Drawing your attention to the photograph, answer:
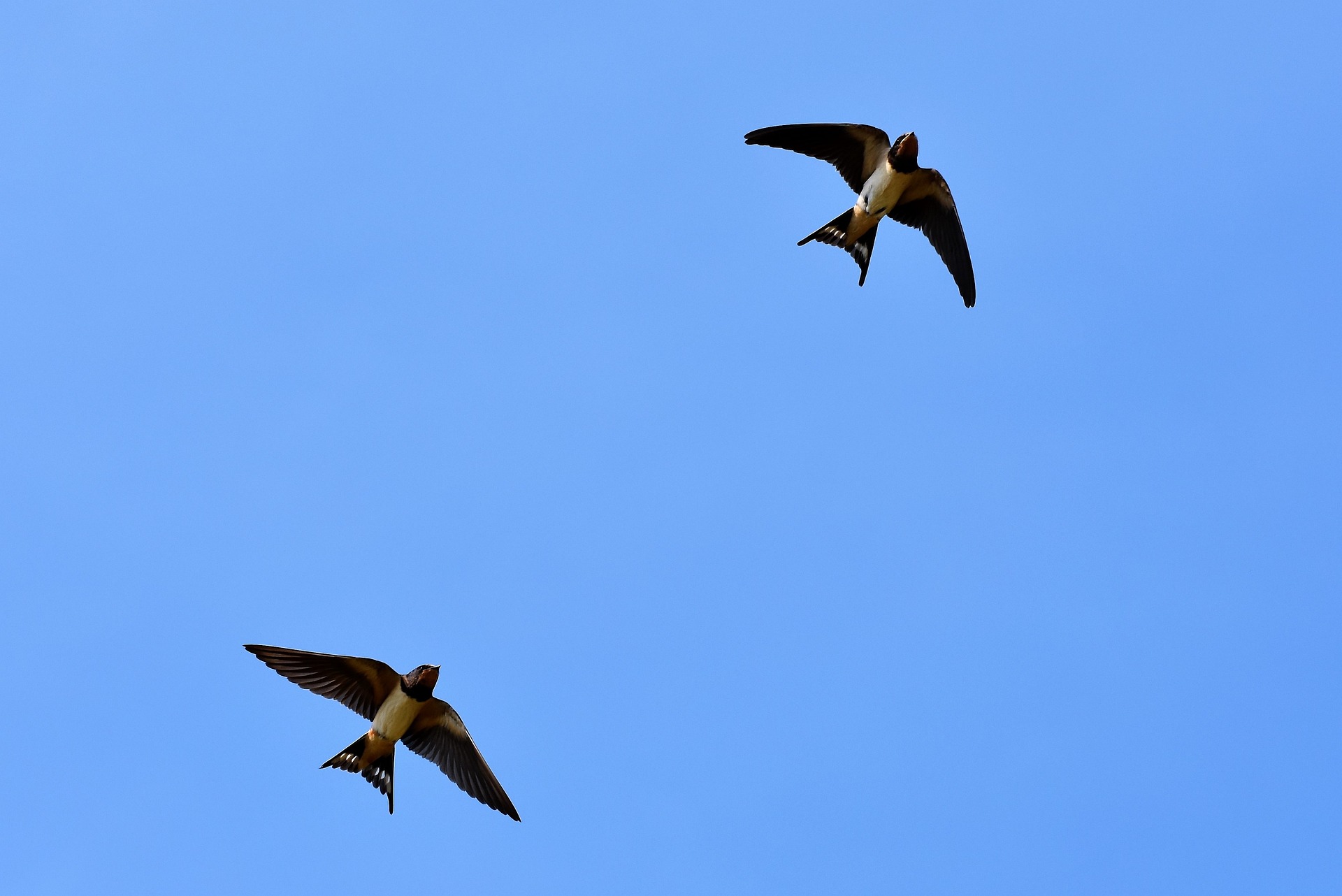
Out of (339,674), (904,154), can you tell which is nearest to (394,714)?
(339,674)

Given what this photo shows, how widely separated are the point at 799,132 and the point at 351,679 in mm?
7226

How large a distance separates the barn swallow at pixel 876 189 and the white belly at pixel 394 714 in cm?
610

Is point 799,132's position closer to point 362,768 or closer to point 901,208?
point 901,208

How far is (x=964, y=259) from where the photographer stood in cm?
1585

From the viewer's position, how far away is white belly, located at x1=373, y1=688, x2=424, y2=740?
14.1m

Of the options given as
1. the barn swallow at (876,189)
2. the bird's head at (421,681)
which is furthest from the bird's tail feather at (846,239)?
the bird's head at (421,681)

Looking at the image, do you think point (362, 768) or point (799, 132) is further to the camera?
point (799, 132)

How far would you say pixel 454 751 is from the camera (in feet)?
47.6

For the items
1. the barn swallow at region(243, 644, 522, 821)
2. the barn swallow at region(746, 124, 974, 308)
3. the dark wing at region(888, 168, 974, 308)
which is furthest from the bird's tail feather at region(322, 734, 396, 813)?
the dark wing at region(888, 168, 974, 308)

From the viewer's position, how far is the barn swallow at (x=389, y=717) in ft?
45.6

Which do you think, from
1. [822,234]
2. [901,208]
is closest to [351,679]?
[822,234]

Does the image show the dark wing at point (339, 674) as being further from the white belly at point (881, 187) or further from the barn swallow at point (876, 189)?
the white belly at point (881, 187)

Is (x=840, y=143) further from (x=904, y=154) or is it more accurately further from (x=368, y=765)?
(x=368, y=765)

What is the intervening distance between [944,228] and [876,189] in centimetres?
111
